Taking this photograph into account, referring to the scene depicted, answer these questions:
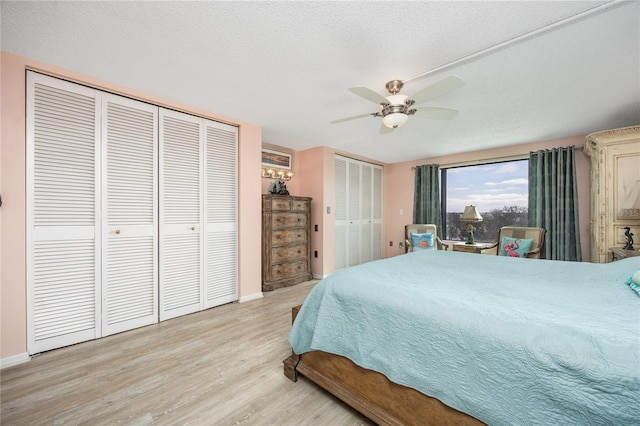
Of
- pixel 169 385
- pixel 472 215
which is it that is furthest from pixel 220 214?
pixel 472 215

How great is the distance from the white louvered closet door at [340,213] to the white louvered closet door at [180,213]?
2.59 m

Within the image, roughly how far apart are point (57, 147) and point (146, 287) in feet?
5.01

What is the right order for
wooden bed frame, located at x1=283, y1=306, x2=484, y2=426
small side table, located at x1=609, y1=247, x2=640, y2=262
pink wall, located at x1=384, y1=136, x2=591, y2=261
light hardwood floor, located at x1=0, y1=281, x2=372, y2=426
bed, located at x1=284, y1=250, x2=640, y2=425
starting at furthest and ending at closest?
pink wall, located at x1=384, y1=136, x2=591, y2=261, small side table, located at x1=609, y1=247, x2=640, y2=262, light hardwood floor, located at x1=0, y1=281, x2=372, y2=426, wooden bed frame, located at x1=283, y1=306, x2=484, y2=426, bed, located at x1=284, y1=250, x2=640, y2=425

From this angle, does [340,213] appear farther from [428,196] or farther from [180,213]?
[180,213]

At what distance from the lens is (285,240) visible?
4.17 meters

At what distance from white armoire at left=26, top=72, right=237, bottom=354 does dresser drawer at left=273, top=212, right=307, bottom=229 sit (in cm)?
91

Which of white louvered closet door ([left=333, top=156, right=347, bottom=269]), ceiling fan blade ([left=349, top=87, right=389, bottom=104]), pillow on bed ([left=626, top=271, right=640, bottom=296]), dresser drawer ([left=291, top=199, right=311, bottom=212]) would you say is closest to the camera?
pillow on bed ([left=626, top=271, right=640, bottom=296])

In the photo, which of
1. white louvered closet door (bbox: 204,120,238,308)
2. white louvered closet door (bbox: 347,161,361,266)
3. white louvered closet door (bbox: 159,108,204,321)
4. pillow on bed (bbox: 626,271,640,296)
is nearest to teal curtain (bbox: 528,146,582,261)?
white louvered closet door (bbox: 347,161,361,266)

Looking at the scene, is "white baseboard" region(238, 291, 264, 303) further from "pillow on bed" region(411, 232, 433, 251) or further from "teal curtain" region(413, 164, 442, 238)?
"teal curtain" region(413, 164, 442, 238)

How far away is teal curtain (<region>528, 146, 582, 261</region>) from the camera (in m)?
3.91

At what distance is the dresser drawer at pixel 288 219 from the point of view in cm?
405

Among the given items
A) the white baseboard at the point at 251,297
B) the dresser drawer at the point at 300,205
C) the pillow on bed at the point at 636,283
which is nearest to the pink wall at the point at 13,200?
the white baseboard at the point at 251,297

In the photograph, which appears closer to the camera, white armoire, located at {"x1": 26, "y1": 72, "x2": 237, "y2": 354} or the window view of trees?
white armoire, located at {"x1": 26, "y1": 72, "x2": 237, "y2": 354}

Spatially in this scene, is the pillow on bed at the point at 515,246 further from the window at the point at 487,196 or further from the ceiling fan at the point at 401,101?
the ceiling fan at the point at 401,101
